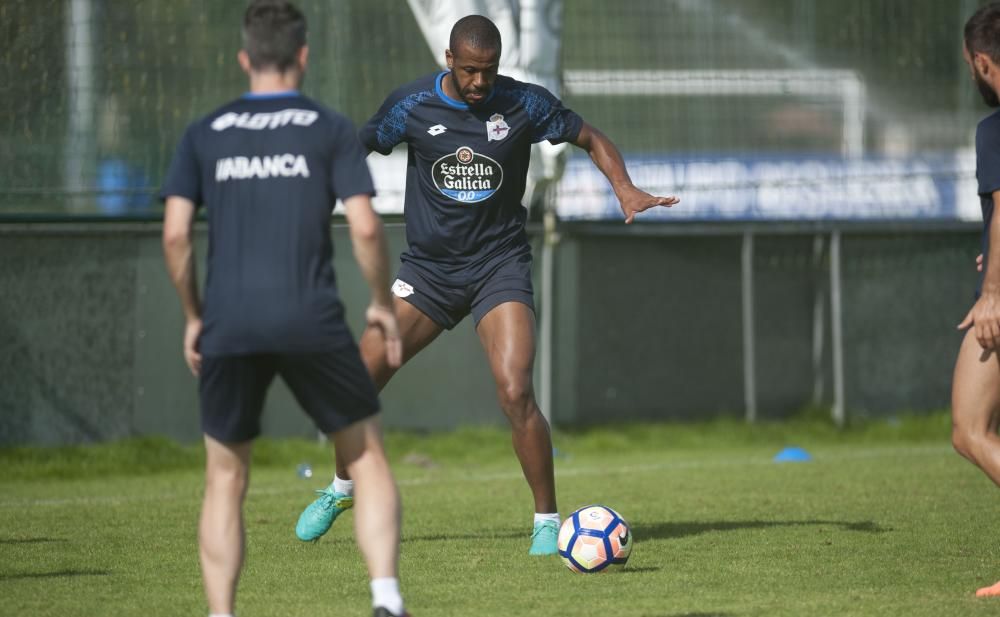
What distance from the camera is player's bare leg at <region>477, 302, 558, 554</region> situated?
291 inches

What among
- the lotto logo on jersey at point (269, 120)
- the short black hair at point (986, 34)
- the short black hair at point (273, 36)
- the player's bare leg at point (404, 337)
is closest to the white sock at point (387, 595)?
the lotto logo on jersey at point (269, 120)

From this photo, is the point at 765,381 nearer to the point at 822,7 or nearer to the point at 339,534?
the point at 822,7

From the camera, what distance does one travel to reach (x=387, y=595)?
4.73 metres

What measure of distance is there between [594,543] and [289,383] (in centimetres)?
227

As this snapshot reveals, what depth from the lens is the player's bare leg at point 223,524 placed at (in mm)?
4816

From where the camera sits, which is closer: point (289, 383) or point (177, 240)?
point (177, 240)

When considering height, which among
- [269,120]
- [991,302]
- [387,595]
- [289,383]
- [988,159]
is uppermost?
[269,120]

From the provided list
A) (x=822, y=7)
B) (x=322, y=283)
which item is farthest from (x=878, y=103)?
(x=322, y=283)

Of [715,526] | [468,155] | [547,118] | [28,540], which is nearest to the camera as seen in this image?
[468,155]

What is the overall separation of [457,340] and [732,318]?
3.07 metres

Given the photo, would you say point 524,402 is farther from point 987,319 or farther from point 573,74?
point 573,74

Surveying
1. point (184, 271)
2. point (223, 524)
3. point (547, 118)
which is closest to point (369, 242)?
point (184, 271)

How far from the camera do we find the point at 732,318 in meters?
15.1

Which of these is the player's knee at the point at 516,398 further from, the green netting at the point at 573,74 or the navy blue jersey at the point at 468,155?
the green netting at the point at 573,74
